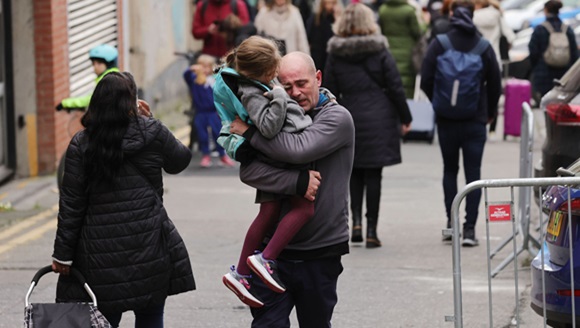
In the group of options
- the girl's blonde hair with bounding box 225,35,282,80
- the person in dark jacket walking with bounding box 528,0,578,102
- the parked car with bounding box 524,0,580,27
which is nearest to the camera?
the girl's blonde hair with bounding box 225,35,282,80

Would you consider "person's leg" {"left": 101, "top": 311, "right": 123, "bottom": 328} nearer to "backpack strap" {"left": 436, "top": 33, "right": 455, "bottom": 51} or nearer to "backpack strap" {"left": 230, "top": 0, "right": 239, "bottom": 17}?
"backpack strap" {"left": 436, "top": 33, "right": 455, "bottom": 51}

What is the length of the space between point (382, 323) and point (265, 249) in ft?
8.31

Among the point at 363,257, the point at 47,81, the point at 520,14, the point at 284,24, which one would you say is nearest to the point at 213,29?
the point at 284,24

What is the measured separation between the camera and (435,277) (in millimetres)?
9383

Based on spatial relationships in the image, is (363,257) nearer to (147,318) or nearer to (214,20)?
(147,318)

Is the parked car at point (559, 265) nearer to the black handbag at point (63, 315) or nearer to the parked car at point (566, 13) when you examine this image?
the black handbag at point (63, 315)

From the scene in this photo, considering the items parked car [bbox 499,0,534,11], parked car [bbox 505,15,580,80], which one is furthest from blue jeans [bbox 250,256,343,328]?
parked car [bbox 499,0,534,11]

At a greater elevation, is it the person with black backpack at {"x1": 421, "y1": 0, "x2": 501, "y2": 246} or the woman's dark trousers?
the person with black backpack at {"x1": 421, "y1": 0, "x2": 501, "y2": 246}

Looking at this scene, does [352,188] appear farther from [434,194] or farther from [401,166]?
[401,166]

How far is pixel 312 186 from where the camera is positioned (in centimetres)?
562

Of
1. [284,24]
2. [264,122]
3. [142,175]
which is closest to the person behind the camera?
[264,122]

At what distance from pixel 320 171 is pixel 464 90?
4548mm

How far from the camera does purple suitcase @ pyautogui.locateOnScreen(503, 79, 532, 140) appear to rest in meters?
17.2

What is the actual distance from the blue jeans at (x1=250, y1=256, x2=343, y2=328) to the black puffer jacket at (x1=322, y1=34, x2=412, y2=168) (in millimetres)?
4524
